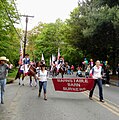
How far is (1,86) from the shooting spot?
1274 centimetres

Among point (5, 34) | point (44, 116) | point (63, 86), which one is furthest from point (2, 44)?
point (44, 116)

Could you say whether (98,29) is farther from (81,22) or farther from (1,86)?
(1,86)

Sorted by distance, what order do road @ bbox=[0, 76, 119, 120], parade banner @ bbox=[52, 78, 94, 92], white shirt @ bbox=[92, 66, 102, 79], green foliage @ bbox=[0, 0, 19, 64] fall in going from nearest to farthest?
road @ bbox=[0, 76, 119, 120], white shirt @ bbox=[92, 66, 102, 79], parade banner @ bbox=[52, 78, 94, 92], green foliage @ bbox=[0, 0, 19, 64]

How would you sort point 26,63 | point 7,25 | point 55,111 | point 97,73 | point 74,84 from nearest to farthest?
1. point 55,111
2. point 97,73
3. point 74,84
4. point 26,63
5. point 7,25

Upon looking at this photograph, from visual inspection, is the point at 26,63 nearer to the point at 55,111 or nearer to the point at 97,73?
the point at 97,73

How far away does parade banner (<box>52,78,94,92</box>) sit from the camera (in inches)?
608

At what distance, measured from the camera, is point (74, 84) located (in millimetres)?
15703

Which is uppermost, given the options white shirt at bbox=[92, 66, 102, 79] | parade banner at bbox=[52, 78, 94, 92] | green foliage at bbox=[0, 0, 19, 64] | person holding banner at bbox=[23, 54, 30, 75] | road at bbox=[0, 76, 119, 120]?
green foliage at bbox=[0, 0, 19, 64]

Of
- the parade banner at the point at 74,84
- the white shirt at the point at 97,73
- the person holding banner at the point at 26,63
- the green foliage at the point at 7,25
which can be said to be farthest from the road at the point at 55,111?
the green foliage at the point at 7,25

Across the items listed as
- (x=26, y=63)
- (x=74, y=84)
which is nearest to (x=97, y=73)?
(x=74, y=84)

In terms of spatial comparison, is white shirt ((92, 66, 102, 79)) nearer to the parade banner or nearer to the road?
the parade banner

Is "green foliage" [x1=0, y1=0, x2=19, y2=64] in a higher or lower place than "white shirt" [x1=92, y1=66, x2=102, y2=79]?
higher

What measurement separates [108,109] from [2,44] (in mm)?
20824

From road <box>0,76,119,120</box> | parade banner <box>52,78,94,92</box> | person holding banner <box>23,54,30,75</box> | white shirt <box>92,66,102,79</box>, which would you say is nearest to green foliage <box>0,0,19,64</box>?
person holding banner <box>23,54,30,75</box>
